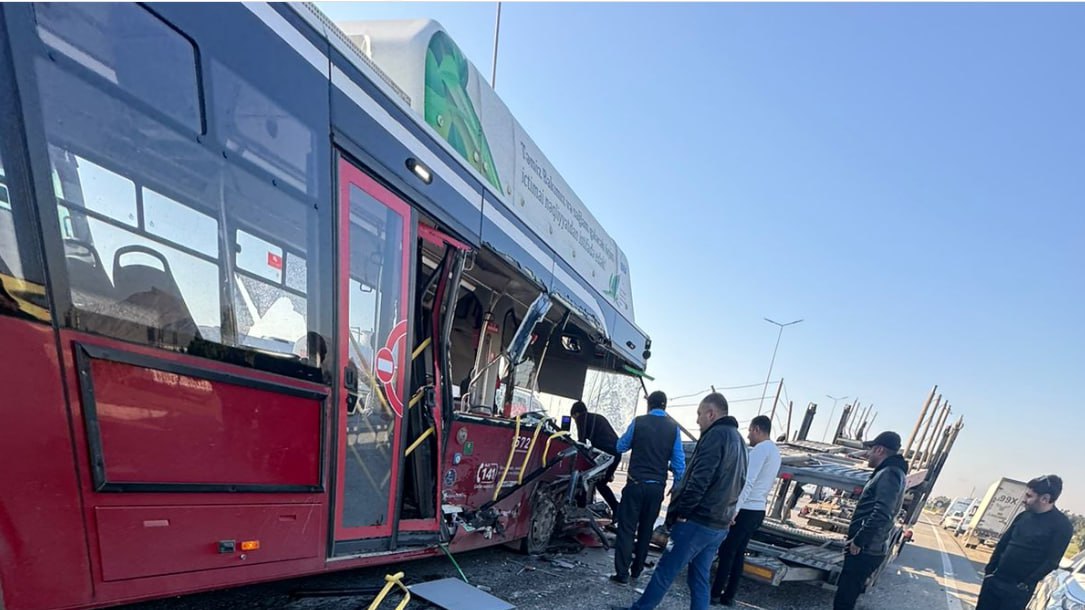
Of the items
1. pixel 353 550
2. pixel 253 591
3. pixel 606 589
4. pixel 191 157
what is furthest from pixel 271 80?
pixel 606 589

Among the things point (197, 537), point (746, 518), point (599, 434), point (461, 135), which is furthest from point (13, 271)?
point (599, 434)

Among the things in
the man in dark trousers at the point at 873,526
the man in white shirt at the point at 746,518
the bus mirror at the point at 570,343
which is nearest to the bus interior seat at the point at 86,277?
the man in white shirt at the point at 746,518

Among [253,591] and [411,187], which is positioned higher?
[411,187]

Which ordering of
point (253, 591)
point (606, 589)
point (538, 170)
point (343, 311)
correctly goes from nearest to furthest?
1. point (343, 311)
2. point (253, 591)
3. point (606, 589)
4. point (538, 170)

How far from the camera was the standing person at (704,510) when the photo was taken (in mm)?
3844

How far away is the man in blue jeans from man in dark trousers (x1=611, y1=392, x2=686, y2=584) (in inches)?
41.1

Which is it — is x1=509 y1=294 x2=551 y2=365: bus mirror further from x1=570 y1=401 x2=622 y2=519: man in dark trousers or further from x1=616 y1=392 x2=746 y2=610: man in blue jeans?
x1=570 y1=401 x2=622 y2=519: man in dark trousers

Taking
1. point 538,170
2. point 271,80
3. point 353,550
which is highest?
point 538,170

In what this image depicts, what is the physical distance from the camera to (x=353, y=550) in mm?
2906

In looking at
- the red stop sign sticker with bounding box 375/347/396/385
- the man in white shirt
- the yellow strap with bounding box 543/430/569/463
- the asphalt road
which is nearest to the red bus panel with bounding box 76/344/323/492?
the red stop sign sticker with bounding box 375/347/396/385

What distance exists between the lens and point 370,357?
3.02 metres

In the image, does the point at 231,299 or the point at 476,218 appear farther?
the point at 476,218

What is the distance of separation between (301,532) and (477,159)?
2.85m

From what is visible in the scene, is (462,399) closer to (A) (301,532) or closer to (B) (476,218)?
(B) (476,218)
